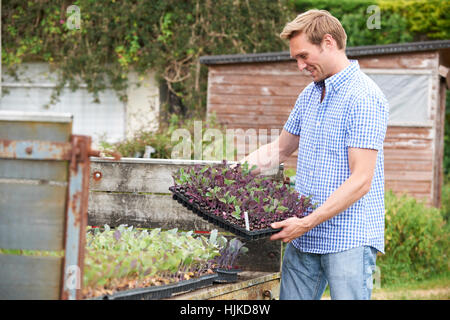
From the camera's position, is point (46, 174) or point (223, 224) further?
point (223, 224)

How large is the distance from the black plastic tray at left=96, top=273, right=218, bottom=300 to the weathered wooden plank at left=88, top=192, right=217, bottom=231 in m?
0.71

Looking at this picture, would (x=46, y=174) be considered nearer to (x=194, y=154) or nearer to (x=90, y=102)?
(x=194, y=154)

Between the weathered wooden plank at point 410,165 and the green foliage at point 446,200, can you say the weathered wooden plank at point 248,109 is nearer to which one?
the weathered wooden plank at point 410,165

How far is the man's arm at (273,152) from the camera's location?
10.1 feet

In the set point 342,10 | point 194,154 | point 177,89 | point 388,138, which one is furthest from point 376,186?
point 342,10

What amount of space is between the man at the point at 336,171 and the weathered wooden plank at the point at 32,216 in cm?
95

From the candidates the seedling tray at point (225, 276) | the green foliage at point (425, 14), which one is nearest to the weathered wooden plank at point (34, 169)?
the seedling tray at point (225, 276)

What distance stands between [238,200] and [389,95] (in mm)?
8133

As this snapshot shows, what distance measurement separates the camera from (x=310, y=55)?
266 centimetres

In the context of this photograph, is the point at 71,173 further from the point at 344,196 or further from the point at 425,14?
the point at 425,14

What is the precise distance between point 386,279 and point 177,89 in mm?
6568

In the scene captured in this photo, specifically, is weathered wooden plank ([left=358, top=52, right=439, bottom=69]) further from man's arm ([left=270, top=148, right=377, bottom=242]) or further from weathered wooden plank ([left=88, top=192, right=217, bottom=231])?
man's arm ([left=270, top=148, right=377, bottom=242])

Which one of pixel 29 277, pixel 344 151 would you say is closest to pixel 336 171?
pixel 344 151

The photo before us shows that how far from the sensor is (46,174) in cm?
179
